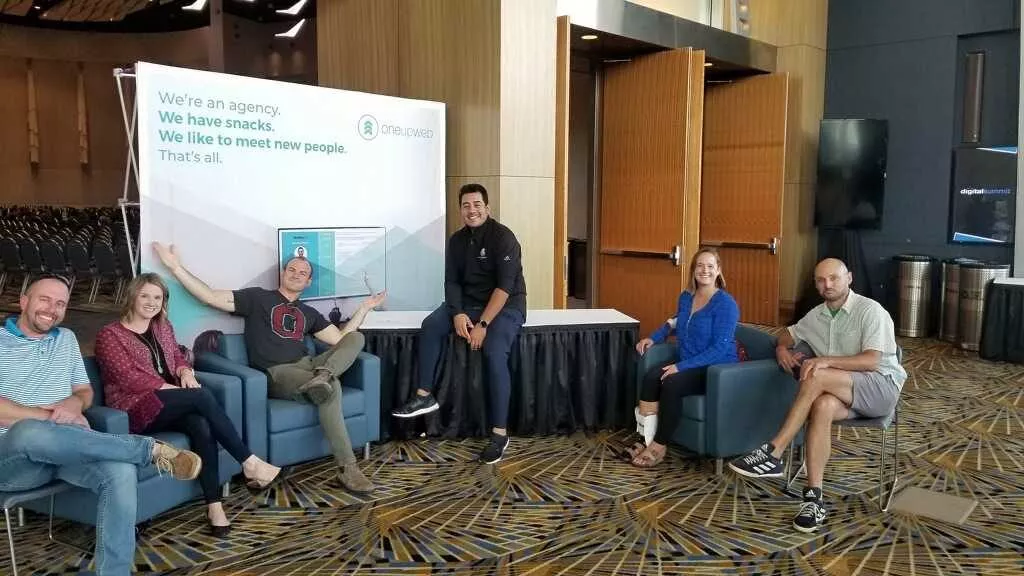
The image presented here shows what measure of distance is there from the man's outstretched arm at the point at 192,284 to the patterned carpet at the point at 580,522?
93 cm

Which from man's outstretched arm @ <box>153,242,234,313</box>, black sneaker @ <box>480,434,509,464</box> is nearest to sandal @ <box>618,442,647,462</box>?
black sneaker @ <box>480,434,509,464</box>

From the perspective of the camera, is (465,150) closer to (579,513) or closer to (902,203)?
(579,513)

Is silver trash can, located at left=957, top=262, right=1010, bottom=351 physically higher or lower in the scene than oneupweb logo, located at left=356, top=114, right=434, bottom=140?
lower

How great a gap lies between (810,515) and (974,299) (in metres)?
5.14

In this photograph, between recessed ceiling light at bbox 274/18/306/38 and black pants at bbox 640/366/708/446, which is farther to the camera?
recessed ceiling light at bbox 274/18/306/38

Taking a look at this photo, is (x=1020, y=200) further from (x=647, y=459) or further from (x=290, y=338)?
(x=290, y=338)

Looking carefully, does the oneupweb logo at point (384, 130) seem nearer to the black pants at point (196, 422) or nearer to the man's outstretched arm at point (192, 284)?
the man's outstretched arm at point (192, 284)

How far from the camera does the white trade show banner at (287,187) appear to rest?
13.8ft

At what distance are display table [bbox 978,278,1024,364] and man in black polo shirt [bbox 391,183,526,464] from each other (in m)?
4.65

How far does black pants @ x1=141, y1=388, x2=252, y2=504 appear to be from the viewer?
11.2ft

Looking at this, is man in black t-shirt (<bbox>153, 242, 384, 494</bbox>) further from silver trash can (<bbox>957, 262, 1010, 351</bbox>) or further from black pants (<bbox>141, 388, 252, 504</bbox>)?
silver trash can (<bbox>957, 262, 1010, 351</bbox>)

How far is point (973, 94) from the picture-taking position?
8312 millimetres

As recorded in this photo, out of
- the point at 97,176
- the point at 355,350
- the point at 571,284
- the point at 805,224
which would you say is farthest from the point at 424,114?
the point at 97,176

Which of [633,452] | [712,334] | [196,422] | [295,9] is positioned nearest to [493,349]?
[633,452]
